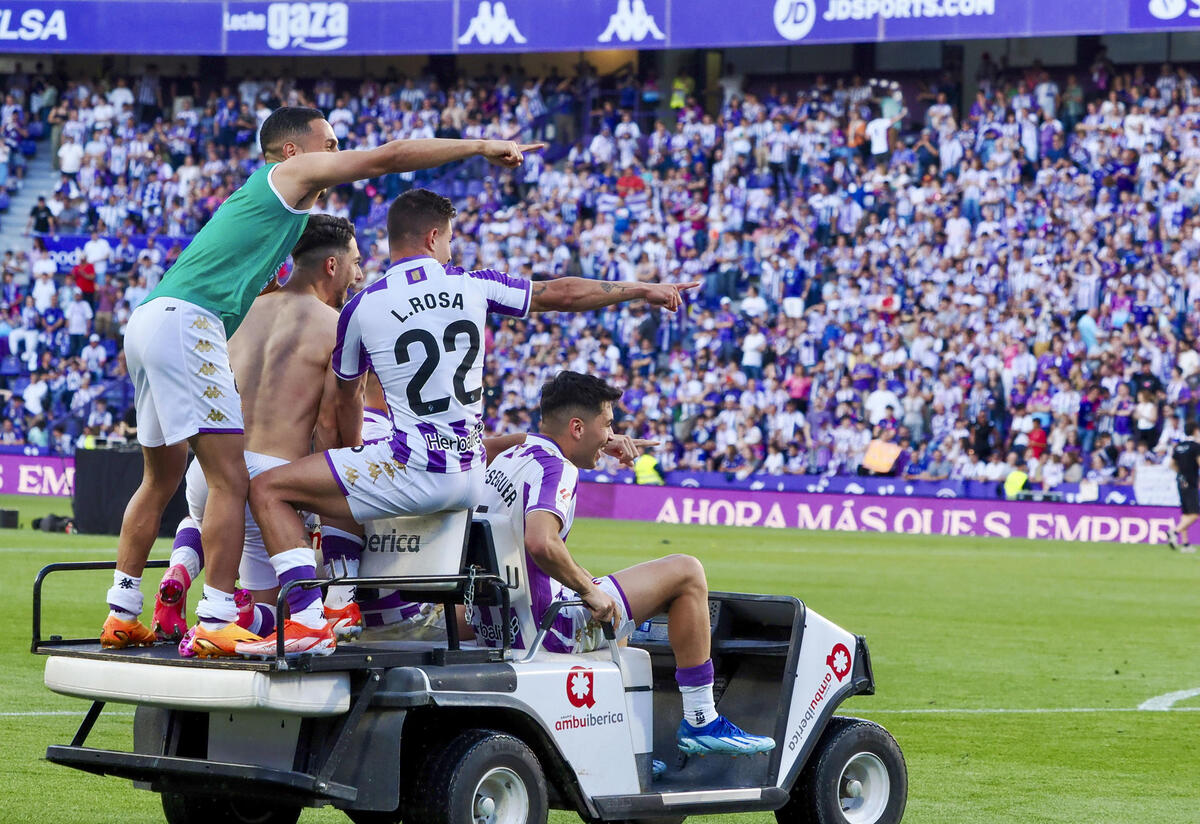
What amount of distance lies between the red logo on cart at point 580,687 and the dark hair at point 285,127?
6.71 ft

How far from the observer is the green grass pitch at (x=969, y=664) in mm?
7934

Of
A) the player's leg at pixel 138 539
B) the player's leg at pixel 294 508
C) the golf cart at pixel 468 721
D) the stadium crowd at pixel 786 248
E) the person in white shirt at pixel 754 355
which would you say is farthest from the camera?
the person in white shirt at pixel 754 355

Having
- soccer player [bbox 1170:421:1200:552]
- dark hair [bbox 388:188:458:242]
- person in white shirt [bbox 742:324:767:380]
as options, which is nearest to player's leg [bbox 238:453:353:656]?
dark hair [bbox 388:188:458:242]

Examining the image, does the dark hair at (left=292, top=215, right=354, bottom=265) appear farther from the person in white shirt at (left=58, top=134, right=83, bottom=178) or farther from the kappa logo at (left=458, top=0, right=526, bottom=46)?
the person in white shirt at (left=58, top=134, right=83, bottom=178)

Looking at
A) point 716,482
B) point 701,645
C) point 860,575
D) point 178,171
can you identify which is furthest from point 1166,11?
point 701,645

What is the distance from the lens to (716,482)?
3061cm

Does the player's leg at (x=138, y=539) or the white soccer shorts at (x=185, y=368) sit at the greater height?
the white soccer shorts at (x=185, y=368)

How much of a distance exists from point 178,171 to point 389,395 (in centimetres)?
3462

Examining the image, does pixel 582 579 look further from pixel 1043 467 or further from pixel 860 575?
pixel 1043 467

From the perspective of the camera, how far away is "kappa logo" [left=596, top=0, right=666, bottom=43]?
36.5 metres

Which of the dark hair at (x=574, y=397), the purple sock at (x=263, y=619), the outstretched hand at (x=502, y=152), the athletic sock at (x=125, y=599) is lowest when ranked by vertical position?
the purple sock at (x=263, y=619)

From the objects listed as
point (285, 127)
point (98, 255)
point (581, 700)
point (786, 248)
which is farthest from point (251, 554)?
point (98, 255)

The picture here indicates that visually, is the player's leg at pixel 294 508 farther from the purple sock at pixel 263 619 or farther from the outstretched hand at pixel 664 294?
the outstretched hand at pixel 664 294

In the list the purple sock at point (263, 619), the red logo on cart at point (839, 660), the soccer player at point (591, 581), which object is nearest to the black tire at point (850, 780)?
the red logo on cart at point (839, 660)
